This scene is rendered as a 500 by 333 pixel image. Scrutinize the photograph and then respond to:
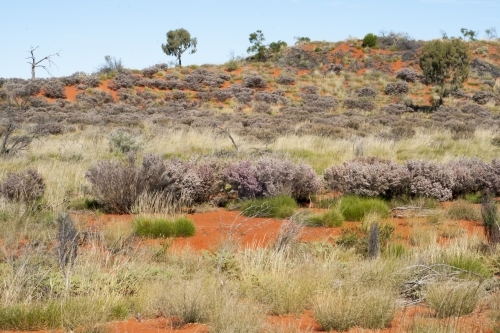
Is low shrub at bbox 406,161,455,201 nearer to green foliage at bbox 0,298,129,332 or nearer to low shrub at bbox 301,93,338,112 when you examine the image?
green foliage at bbox 0,298,129,332

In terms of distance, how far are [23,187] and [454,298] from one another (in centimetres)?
765

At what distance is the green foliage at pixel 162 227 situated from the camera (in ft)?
27.8

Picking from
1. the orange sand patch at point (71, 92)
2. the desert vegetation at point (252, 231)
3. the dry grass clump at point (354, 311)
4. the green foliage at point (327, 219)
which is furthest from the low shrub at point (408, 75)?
the dry grass clump at point (354, 311)

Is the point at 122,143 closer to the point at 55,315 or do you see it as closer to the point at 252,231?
the point at 252,231

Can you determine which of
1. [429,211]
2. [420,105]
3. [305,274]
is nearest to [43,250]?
[305,274]

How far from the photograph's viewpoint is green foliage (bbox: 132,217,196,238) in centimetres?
847

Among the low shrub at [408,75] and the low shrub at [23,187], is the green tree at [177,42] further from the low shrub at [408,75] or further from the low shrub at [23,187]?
the low shrub at [23,187]

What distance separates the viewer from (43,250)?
21.3ft

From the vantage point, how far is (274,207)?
32.6ft

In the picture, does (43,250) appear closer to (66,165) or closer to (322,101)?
(66,165)

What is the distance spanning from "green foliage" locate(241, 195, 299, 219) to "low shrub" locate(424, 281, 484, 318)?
4636 millimetres

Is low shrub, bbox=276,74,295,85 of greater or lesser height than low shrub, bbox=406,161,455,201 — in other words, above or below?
above

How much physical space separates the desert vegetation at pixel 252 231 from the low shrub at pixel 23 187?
4 centimetres

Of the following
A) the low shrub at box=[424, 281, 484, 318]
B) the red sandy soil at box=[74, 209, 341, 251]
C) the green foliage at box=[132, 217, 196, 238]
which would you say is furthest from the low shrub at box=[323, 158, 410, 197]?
the low shrub at box=[424, 281, 484, 318]
